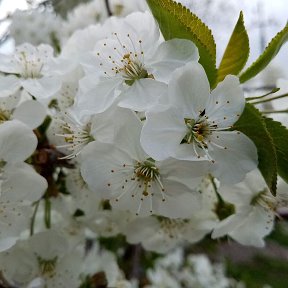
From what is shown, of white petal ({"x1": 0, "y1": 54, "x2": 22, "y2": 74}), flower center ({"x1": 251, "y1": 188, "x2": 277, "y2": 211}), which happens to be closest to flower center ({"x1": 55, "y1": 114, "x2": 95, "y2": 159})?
white petal ({"x1": 0, "y1": 54, "x2": 22, "y2": 74})

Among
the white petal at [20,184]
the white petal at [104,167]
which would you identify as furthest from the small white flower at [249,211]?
the white petal at [20,184]

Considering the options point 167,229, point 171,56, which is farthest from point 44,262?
point 171,56

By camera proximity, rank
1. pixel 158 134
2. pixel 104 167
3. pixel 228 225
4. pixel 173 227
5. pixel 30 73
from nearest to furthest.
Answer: pixel 158 134
pixel 104 167
pixel 228 225
pixel 30 73
pixel 173 227

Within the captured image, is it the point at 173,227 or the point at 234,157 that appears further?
the point at 173,227

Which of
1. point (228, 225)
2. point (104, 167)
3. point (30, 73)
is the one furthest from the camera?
point (30, 73)

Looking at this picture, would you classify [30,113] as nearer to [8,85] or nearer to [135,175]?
[8,85]

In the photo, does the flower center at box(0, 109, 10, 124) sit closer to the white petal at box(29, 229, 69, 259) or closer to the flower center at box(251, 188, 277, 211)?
the white petal at box(29, 229, 69, 259)

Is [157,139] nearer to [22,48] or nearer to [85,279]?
[22,48]
